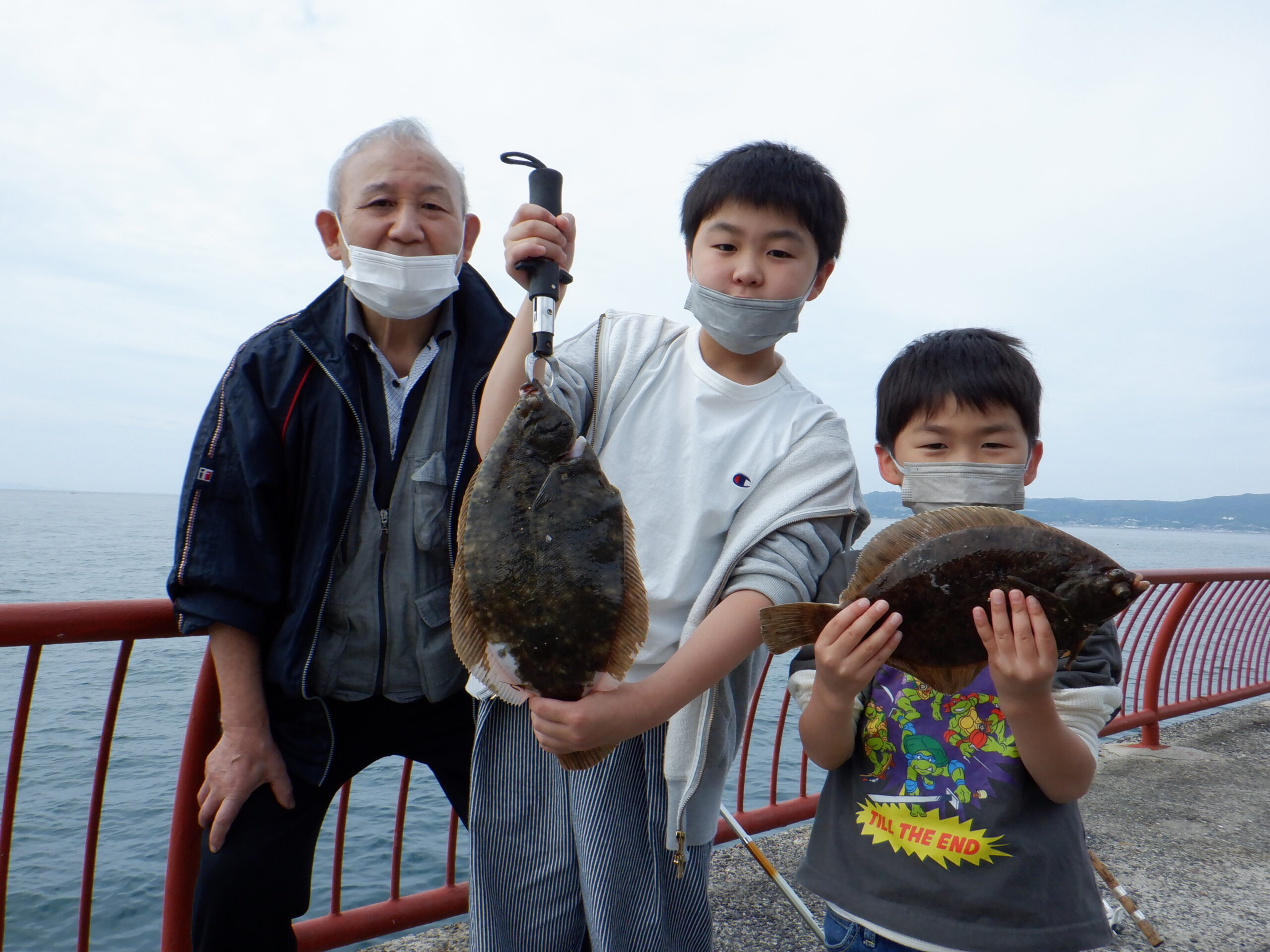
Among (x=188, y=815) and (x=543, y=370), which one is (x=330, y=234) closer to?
(x=543, y=370)

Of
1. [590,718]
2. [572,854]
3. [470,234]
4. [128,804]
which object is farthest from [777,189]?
[128,804]

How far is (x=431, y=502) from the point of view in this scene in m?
2.18

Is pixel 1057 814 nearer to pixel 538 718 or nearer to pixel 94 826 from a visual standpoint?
pixel 538 718

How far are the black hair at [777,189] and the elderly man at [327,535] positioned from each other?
80 cm

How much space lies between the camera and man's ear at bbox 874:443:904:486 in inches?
89.2

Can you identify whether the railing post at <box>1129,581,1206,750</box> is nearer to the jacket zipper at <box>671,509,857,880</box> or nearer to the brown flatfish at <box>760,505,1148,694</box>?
the brown flatfish at <box>760,505,1148,694</box>

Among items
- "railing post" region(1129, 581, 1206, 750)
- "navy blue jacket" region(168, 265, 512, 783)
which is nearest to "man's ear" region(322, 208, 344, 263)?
"navy blue jacket" region(168, 265, 512, 783)

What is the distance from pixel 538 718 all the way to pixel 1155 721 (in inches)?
Result: 267

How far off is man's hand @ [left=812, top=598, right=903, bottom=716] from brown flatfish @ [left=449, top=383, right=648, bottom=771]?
20.0 inches

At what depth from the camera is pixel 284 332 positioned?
220cm

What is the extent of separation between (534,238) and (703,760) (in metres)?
1.37

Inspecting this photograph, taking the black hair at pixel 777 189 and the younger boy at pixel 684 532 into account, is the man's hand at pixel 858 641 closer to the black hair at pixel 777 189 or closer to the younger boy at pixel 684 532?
the younger boy at pixel 684 532

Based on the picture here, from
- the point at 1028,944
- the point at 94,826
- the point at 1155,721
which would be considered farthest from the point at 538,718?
the point at 1155,721

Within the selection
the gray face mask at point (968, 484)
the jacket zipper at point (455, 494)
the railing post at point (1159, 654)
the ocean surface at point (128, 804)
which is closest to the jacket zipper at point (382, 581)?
the jacket zipper at point (455, 494)
